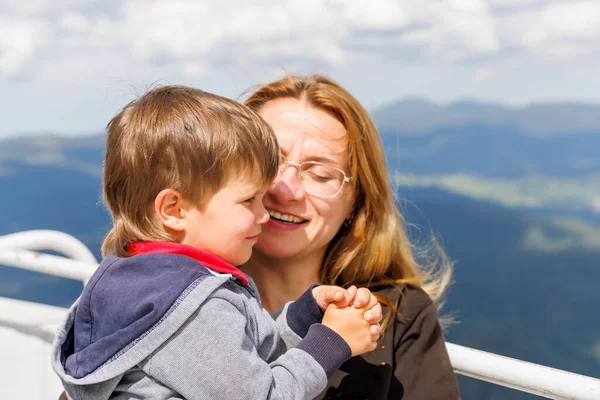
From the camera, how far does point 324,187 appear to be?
1899 mm

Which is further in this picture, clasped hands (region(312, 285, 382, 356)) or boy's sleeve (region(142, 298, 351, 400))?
clasped hands (region(312, 285, 382, 356))

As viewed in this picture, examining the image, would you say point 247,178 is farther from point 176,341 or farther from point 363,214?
point 363,214

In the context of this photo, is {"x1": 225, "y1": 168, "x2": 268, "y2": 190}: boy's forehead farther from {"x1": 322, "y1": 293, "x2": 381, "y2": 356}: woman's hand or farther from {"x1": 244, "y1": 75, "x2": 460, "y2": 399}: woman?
{"x1": 244, "y1": 75, "x2": 460, "y2": 399}: woman

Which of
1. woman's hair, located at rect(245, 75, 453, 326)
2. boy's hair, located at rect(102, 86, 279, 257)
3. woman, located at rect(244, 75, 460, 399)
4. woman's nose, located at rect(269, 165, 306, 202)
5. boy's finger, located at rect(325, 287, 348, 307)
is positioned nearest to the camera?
boy's hair, located at rect(102, 86, 279, 257)

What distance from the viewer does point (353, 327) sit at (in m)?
1.37

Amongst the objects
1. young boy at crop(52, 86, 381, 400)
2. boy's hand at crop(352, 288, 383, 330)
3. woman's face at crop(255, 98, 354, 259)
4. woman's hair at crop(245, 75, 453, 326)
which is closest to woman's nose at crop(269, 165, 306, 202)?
woman's face at crop(255, 98, 354, 259)

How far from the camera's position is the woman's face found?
6.07 ft

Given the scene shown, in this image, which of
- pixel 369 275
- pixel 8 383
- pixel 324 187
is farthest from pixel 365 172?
pixel 8 383

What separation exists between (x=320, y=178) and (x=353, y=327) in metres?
0.62

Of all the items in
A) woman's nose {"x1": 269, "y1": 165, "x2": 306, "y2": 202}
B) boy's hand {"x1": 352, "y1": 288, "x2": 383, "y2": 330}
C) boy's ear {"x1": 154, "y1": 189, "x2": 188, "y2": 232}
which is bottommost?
boy's hand {"x1": 352, "y1": 288, "x2": 383, "y2": 330}

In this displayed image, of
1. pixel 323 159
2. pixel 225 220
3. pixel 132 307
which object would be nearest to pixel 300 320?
pixel 225 220

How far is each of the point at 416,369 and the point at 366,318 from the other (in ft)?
1.21

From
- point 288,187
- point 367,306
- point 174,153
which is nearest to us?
point 174,153

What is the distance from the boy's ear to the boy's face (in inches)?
0.5
